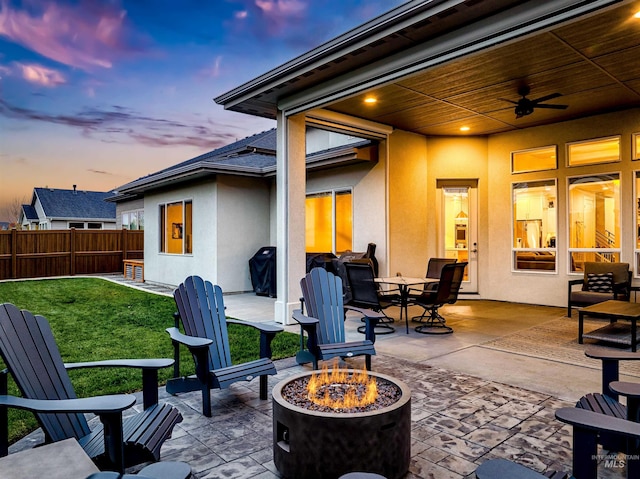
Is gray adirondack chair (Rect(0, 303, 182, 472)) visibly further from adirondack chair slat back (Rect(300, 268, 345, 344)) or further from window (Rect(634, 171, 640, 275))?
window (Rect(634, 171, 640, 275))

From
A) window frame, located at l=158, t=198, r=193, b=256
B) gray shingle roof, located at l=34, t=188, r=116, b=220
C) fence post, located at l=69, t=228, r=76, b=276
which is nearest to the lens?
A: window frame, located at l=158, t=198, r=193, b=256

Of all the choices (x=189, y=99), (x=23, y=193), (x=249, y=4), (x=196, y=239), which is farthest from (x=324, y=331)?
(x=23, y=193)

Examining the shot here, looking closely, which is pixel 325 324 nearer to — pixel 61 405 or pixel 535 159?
pixel 61 405

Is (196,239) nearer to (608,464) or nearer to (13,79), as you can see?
(608,464)

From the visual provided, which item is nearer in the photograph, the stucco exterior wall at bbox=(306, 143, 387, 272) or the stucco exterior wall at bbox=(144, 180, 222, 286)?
the stucco exterior wall at bbox=(306, 143, 387, 272)

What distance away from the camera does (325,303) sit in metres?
4.48

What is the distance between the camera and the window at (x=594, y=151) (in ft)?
25.5

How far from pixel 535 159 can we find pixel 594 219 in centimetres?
164

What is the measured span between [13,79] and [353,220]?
62.2ft

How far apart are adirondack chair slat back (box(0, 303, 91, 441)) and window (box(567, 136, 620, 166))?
29.0ft

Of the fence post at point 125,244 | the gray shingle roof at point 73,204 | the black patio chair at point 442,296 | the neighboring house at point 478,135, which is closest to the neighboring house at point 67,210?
the gray shingle roof at point 73,204

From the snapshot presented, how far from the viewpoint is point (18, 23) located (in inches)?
651

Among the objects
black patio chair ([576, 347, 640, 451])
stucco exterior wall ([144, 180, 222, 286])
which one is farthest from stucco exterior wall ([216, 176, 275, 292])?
black patio chair ([576, 347, 640, 451])

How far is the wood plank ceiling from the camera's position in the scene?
4910 mm
